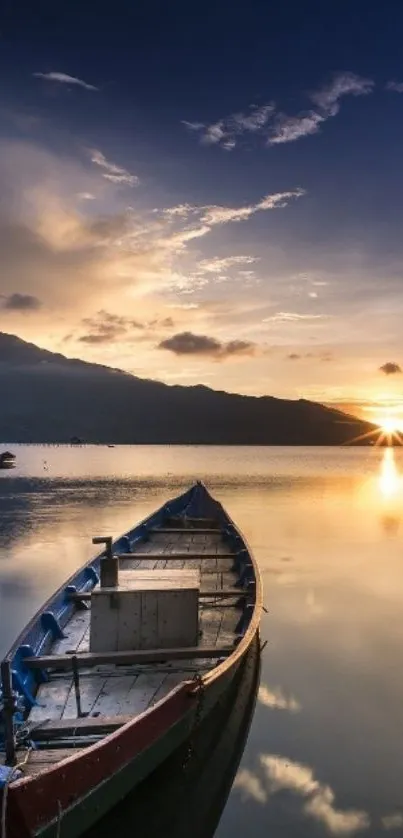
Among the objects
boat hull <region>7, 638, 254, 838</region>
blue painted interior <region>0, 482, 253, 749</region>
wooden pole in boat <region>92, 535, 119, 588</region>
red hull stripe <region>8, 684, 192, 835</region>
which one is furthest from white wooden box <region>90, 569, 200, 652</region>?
red hull stripe <region>8, 684, 192, 835</region>

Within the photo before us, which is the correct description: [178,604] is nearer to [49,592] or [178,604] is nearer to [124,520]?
[49,592]

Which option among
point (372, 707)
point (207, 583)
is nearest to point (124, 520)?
point (207, 583)

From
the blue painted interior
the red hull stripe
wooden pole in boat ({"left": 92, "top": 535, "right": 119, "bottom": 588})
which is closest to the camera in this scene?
the red hull stripe

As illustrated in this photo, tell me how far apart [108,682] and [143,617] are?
1.46m

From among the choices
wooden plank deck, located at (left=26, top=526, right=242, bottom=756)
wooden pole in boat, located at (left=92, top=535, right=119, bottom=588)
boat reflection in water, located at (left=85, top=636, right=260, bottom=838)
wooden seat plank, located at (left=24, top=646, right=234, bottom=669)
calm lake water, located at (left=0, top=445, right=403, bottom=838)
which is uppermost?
wooden pole in boat, located at (left=92, top=535, right=119, bottom=588)

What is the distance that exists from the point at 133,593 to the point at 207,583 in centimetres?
902

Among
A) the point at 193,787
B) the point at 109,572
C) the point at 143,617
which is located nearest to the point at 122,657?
the point at 143,617

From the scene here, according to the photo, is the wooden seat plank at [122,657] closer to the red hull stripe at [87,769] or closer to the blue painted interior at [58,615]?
the blue painted interior at [58,615]

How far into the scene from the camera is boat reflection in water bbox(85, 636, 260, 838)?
9.88m

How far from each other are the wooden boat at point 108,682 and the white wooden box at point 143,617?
0.07 ft

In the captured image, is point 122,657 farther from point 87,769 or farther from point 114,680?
point 87,769

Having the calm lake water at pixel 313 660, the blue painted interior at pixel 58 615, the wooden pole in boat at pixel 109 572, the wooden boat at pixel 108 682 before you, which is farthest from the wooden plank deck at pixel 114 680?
the calm lake water at pixel 313 660

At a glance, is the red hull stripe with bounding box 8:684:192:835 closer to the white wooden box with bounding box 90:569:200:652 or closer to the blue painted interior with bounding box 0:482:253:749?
the blue painted interior with bounding box 0:482:253:749

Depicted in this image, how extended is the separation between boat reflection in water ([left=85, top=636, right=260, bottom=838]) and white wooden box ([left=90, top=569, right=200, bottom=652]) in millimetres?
1706
